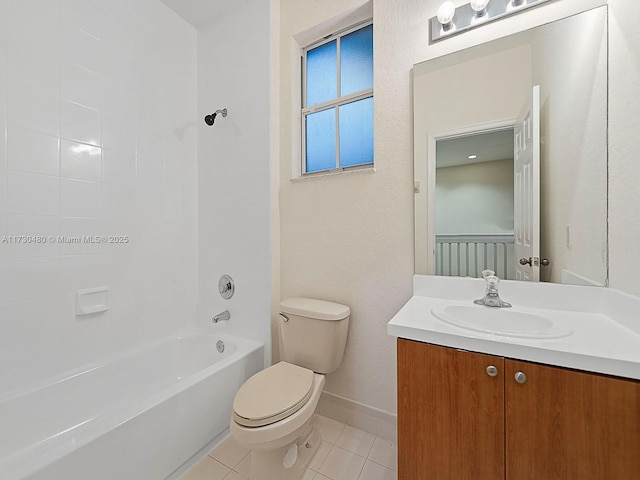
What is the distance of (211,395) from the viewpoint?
1.47 metres

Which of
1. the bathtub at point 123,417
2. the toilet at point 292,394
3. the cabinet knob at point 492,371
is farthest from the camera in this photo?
the toilet at point 292,394

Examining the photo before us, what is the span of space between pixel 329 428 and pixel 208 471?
68 centimetres

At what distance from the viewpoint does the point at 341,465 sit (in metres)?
1.37

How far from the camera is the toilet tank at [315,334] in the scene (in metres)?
1.52

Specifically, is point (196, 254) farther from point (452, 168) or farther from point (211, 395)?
point (452, 168)

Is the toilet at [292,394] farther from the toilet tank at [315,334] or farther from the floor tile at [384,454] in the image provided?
the floor tile at [384,454]

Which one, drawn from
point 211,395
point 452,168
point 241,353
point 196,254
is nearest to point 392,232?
point 452,168

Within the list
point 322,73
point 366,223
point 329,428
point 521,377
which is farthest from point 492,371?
point 322,73

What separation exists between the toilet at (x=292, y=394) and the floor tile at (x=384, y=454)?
11.7 inches

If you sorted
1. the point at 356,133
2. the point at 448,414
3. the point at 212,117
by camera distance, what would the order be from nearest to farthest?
the point at 448,414 < the point at 356,133 < the point at 212,117

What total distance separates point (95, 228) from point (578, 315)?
241cm

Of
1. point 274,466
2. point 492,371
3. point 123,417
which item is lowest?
point 274,466

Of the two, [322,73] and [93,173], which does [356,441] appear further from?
[322,73]

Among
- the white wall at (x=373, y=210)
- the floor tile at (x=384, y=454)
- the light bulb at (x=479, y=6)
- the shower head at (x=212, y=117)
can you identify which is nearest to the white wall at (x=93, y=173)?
the shower head at (x=212, y=117)
